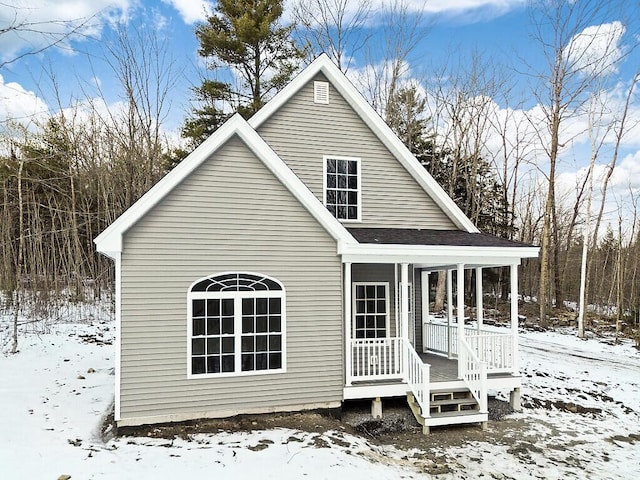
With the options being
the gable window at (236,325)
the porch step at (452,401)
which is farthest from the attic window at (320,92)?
the porch step at (452,401)

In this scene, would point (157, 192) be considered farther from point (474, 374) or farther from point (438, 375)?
point (474, 374)

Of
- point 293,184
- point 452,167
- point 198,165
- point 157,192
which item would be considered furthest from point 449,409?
point 452,167

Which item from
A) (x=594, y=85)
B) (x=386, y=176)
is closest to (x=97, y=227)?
(x=386, y=176)

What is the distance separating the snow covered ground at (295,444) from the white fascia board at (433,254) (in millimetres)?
3114

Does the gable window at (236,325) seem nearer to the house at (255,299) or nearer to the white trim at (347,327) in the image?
the house at (255,299)

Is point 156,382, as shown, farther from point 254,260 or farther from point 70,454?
point 254,260

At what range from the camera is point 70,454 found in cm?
655

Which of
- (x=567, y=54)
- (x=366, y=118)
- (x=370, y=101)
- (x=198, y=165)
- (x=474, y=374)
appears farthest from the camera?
(x=370, y=101)

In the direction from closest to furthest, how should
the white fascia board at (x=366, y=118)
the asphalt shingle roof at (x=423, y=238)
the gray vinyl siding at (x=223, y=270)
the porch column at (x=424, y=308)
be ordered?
1. the gray vinyl siding at (x=223, y=270)
2. the asphalt shingle roof at (x=423, y=238)
3. the white fascia board at (x=366, y=118)
4. the porch column at (x=424, y=308)

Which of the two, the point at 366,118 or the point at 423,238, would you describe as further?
the point at 366,118

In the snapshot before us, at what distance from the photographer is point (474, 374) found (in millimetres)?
9258

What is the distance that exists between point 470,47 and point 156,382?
24339 millimetres

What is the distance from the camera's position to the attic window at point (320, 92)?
10.9 meters

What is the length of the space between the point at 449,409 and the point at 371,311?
2.88 metres
